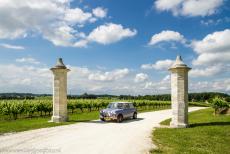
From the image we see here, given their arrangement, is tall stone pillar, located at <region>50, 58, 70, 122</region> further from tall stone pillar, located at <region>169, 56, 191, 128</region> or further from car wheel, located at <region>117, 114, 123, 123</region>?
tall stone pillar, located at <region>169, 56, 191, 128</region>

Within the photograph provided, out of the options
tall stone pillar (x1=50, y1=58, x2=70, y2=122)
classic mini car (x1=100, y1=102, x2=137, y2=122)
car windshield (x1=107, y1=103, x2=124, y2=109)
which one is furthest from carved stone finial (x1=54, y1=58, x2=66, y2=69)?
car windshield (x1=107, y1=103, x2=124, y2=109)

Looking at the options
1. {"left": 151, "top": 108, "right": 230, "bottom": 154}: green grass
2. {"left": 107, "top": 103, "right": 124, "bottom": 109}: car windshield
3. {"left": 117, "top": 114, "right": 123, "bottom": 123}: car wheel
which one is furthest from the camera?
{"left": 107, "top": 103, "right": 124, "bottom": 109}: car windshield

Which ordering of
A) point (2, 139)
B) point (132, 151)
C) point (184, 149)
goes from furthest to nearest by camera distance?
point (2, 139) → point (184, 149) → point (132, 151)

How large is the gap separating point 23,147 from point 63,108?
36.0ft

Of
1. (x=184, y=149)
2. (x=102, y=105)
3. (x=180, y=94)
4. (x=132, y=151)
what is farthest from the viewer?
(x=102, y=105)

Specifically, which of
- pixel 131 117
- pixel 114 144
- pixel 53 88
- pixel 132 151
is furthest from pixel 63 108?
pixel 132 151

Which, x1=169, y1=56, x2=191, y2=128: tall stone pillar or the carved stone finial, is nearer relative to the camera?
x1=169, y1=56, x2=191, y2=128: tall stone pillar

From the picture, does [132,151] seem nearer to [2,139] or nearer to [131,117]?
[2,139]

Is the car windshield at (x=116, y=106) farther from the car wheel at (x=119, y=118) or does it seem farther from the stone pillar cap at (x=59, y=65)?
the stone pillar cap at (x=59, y=65)

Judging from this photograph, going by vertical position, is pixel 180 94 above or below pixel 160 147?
above

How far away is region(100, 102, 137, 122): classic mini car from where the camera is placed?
21.2m

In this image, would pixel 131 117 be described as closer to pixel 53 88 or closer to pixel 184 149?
pixel 53 88

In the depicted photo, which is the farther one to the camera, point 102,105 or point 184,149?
point 102,105

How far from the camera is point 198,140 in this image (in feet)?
43.2
